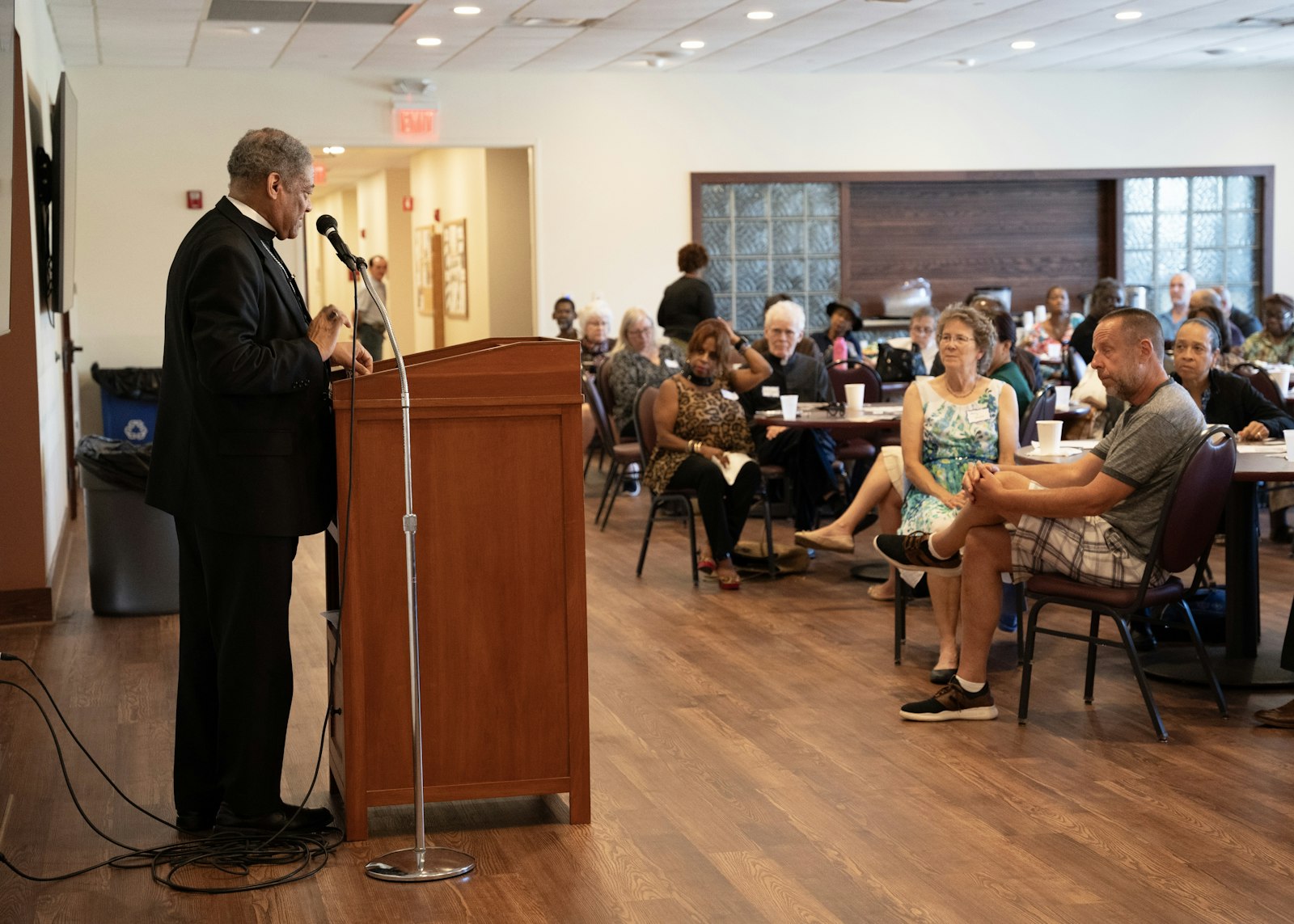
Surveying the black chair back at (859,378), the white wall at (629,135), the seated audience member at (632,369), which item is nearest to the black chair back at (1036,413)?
the black chair back at (859,378)

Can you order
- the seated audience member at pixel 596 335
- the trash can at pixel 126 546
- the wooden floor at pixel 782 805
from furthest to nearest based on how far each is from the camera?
the seated audience member at pixel 596 335, the trash can at pixel 126 546, the wooden floor at pixel 782 805

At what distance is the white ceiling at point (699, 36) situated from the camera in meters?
9.13

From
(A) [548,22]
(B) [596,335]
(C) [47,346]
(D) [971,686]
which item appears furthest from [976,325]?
(B) [596,335]

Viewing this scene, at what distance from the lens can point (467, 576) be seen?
3.38 m

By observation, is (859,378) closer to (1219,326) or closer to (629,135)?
(1219,326)

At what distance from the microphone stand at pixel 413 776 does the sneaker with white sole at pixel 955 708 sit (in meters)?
1.67

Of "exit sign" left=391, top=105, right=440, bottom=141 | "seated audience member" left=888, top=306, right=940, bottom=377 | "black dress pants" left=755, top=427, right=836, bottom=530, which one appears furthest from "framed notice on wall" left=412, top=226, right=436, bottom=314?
"black dress pants" left=755, top=427, right=836, bottom=530

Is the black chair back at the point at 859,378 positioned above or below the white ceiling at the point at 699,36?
below

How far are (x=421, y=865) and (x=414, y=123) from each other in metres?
9.07

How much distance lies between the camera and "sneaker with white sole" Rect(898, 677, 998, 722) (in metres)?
4.42

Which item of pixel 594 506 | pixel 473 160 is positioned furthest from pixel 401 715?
pixel 473 160

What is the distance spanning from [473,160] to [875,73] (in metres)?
3.94

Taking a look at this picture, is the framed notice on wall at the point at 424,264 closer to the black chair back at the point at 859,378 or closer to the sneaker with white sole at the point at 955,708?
the black chair back at the point at 859,378

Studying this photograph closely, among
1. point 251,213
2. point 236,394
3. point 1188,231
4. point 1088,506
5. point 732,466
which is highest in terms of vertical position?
point 1188,231
